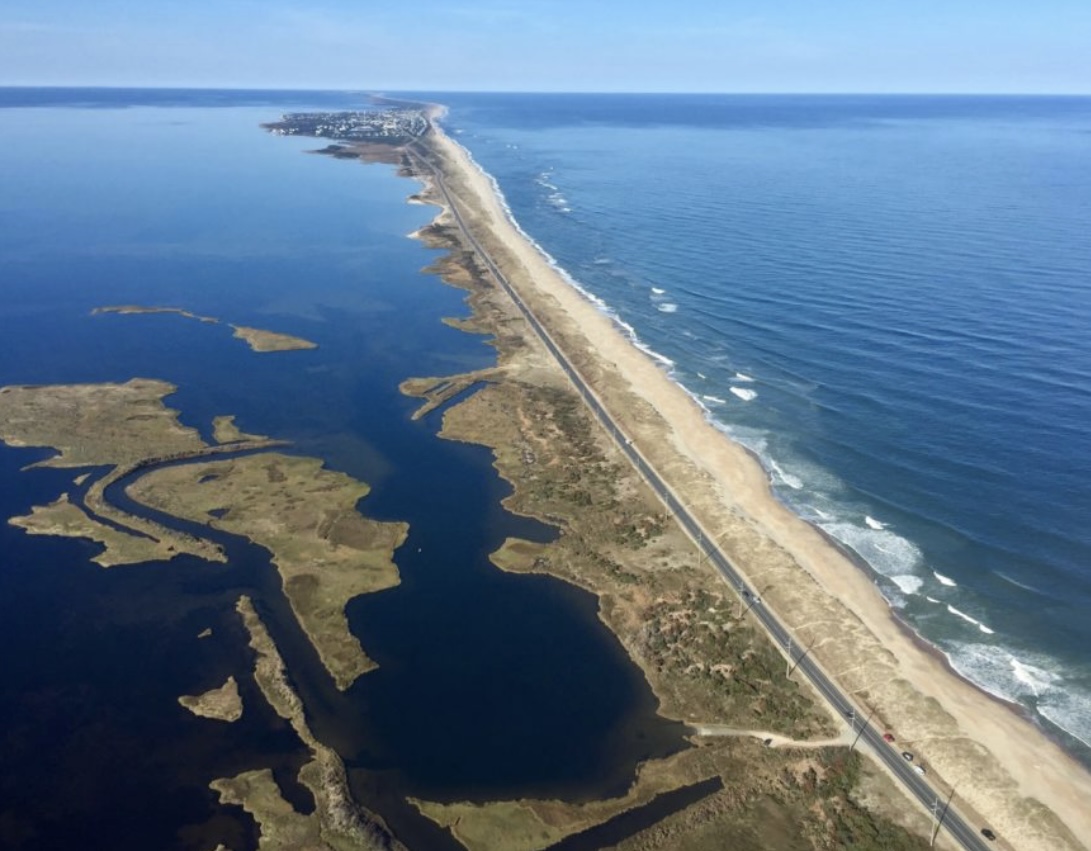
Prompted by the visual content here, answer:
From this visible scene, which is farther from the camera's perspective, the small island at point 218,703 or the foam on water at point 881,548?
the foam on water at point 881,548

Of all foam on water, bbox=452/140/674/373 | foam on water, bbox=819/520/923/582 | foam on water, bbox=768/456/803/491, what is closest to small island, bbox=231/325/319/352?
foam on water, bbox=452/140/674/373

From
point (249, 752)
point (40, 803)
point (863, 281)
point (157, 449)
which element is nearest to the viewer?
point (40, 803)

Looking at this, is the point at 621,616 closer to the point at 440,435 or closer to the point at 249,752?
the point at 249,752

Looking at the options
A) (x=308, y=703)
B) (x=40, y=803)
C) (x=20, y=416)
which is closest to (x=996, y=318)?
(x=308, y=703)

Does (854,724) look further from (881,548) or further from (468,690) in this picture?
(468,690)

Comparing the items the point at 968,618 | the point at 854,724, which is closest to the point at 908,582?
the point at 968,618

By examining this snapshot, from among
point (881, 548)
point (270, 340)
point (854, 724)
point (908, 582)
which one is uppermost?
point (270, 340)

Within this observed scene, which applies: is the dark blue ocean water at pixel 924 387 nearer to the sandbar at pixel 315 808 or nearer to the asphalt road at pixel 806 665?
the asphalt road at pixel 806 665

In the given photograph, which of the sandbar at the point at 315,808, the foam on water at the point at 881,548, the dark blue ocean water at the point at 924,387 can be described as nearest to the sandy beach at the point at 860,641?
the foam on water at the point at 881,548

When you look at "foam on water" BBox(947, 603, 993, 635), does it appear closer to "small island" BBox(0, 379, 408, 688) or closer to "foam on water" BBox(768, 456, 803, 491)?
"foam on water" BBox(768, 456, 803, 491)
